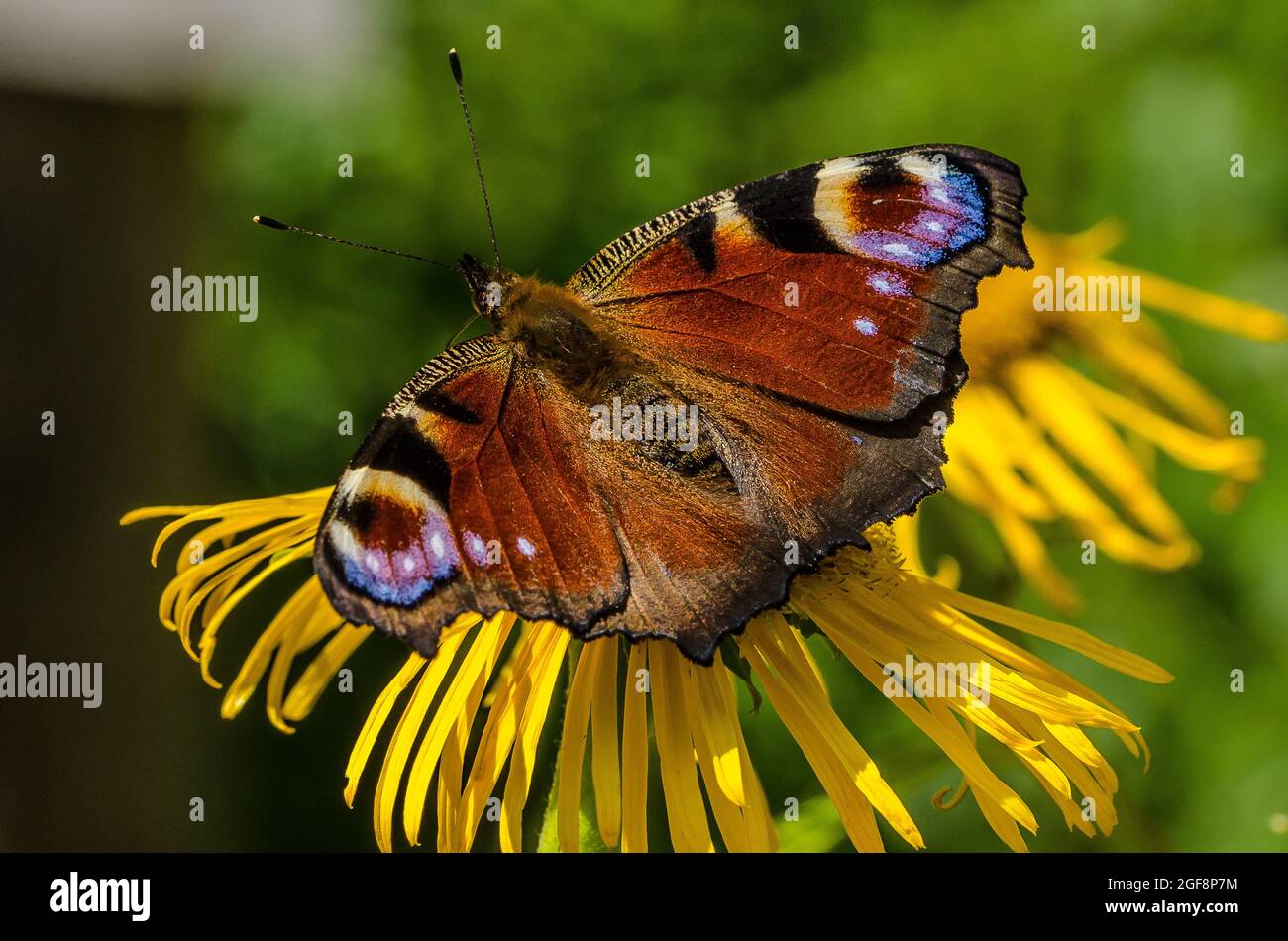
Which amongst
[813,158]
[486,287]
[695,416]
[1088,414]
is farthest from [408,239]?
[1088,414]

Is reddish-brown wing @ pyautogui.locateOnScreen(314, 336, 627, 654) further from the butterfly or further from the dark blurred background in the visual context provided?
the dark blurred background

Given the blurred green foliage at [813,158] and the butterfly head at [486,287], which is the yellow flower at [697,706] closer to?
the butterfly head at [486,287]

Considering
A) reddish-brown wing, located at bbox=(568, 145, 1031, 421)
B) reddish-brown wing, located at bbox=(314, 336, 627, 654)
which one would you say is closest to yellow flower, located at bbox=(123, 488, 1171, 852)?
reddish-brown wing, located at bbox=(314, 336, 627, 654)


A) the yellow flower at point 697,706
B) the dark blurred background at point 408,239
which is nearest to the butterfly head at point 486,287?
the yellow flower at point 697,706

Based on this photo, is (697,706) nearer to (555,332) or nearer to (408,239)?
(555,332)
